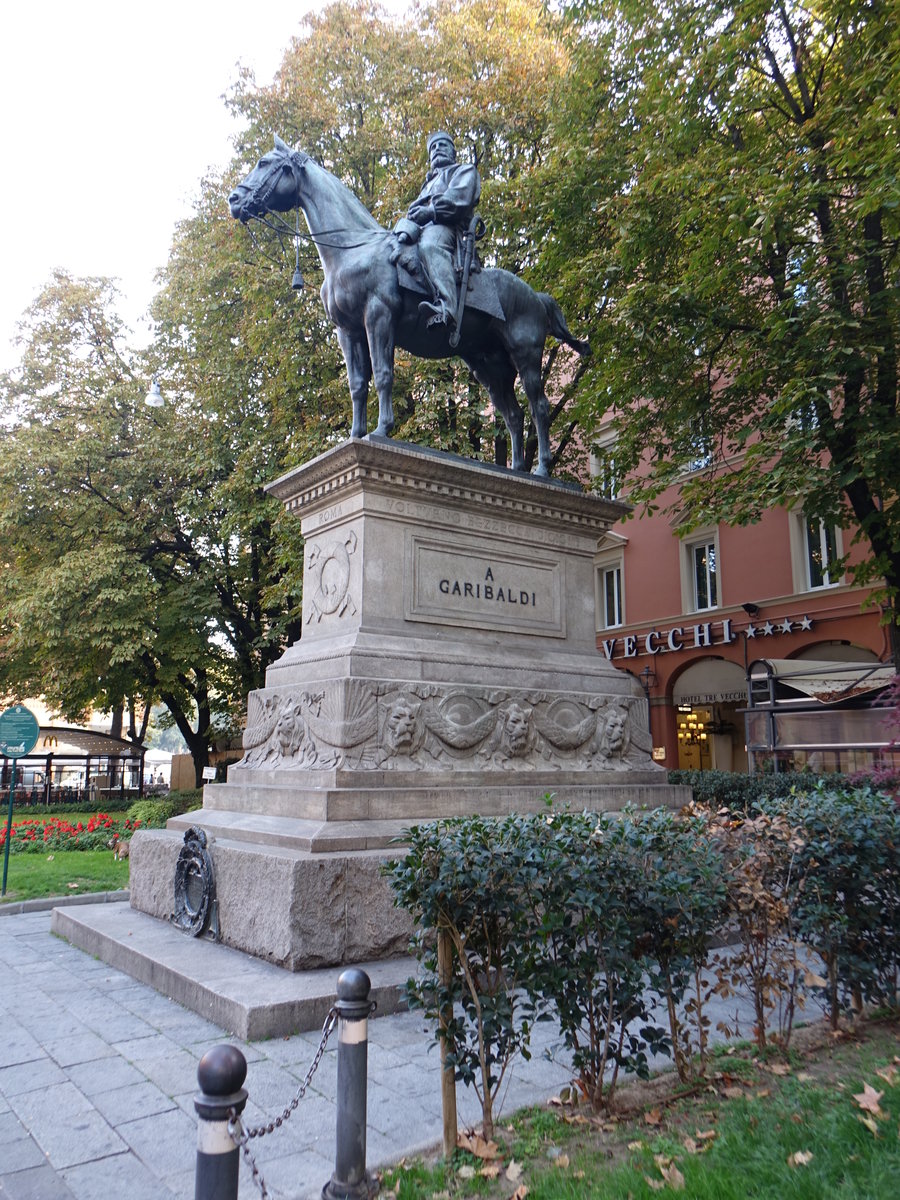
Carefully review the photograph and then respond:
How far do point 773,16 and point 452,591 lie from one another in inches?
494

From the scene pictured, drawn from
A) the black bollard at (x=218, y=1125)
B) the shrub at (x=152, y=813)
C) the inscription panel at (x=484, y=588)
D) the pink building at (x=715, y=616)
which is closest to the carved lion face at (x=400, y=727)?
the inscription panel at (x=484, y=588)

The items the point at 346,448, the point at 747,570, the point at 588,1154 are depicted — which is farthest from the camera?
the point at 747,570

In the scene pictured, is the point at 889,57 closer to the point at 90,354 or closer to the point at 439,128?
the point at 439,128

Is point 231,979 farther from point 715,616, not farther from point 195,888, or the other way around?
point 715,616

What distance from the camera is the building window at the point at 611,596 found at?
3322 centimetres

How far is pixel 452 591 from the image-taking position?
864 cm

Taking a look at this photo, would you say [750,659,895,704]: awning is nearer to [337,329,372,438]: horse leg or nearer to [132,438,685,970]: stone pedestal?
[132,438,685,970]: stone pedestal

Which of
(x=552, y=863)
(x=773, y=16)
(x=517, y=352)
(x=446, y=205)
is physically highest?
(x=773, y=16)

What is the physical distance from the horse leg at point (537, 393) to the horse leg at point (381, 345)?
6.09 feet

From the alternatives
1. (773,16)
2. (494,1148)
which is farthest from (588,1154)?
(773,16)

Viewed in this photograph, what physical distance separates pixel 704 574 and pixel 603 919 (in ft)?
89.3

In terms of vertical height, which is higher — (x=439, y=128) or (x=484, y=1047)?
(x=439, y=128)

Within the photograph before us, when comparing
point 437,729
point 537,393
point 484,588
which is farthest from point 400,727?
point 537,393

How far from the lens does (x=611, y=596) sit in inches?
1328
